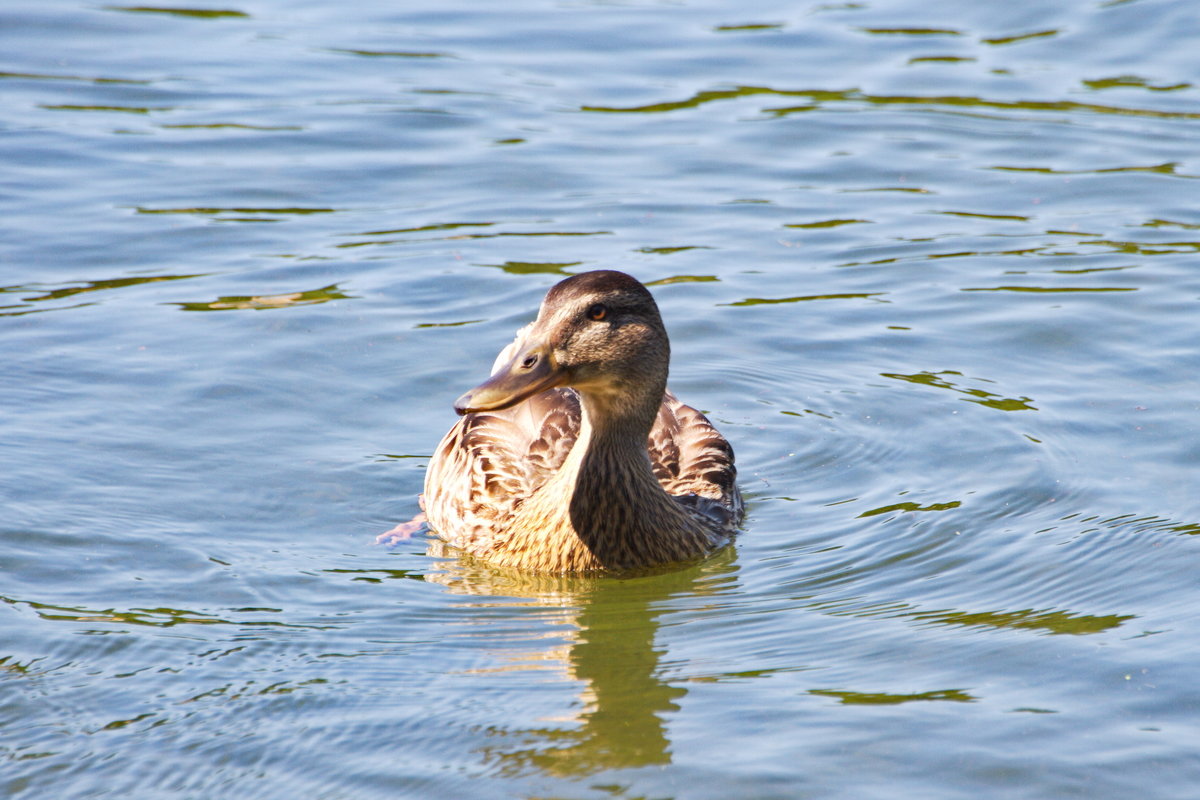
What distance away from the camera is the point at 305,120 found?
1475 cm

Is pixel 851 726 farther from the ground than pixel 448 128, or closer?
closer

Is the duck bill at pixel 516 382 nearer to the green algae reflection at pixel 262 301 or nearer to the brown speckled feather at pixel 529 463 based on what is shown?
the brown speckled feather at pixel 529 463

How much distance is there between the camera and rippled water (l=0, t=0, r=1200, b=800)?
20.5 ft

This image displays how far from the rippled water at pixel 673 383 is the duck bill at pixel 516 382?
3.02 feet

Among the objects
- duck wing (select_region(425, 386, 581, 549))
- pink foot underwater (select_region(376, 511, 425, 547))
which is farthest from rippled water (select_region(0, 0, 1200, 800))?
duck wing (select_region(425, 386, 581, 549))

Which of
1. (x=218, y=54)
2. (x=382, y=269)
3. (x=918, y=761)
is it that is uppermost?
(x=218, y=54)

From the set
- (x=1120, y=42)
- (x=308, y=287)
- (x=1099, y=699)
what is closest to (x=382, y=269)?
(x=308, y=287)

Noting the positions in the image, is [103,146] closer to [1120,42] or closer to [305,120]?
[305,120]

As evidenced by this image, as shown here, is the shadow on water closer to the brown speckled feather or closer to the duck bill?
the brown speckled feather

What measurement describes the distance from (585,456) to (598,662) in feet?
4.37

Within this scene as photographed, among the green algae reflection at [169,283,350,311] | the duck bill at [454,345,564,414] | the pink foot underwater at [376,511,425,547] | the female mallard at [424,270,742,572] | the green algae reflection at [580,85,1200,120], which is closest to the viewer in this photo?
the duck bill at [454,345,564,414]

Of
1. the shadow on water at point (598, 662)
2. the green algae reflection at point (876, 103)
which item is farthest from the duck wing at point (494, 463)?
the green algae reflection at point (876, 103)

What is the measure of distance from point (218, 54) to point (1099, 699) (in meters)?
12.1

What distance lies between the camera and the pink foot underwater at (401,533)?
27.4ft
